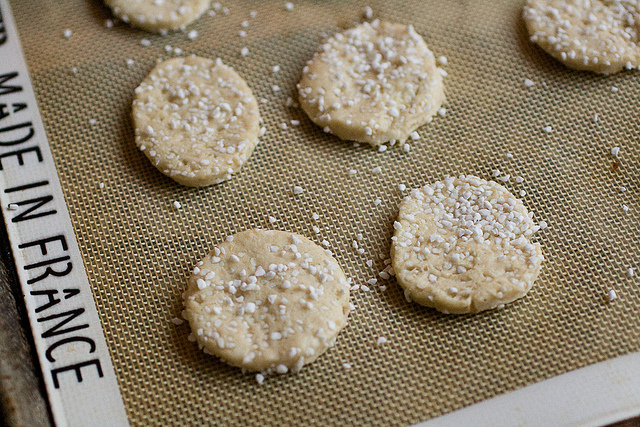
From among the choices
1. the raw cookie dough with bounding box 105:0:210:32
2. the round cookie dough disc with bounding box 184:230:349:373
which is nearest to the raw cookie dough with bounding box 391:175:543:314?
the round cookie dough disc with bounding box 184:230:349:373

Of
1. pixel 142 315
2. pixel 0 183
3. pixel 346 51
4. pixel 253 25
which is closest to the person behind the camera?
pixel 142 315

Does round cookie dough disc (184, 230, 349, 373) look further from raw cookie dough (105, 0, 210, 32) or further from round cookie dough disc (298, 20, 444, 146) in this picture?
raw cookie dough (105, 0, 210, 32)

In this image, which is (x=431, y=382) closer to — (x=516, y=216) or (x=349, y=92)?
(x=516, y=216)

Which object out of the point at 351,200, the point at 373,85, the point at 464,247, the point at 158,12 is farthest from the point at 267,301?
the point at 158,12

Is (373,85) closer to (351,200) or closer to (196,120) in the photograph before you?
(351,200)

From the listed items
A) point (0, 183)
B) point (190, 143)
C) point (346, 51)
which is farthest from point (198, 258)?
point (346, 51)

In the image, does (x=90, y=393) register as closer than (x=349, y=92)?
Yes
